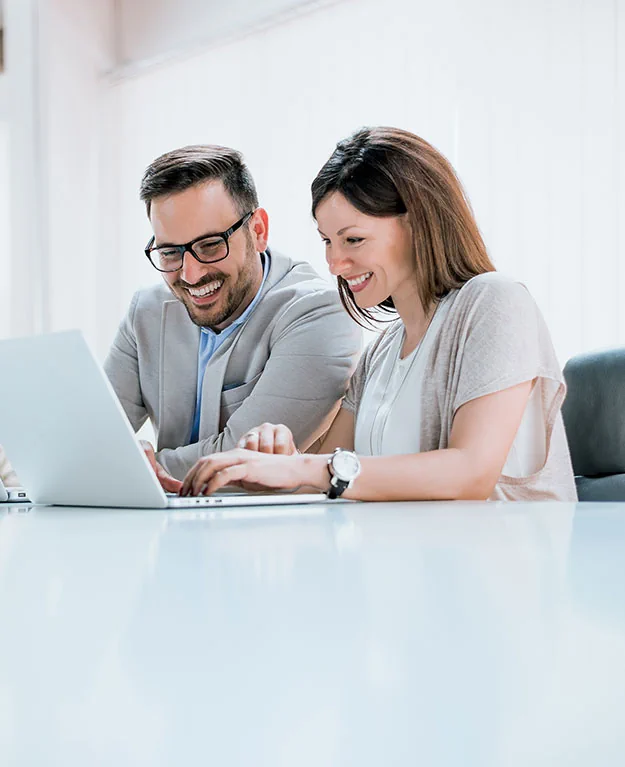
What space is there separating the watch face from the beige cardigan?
26 centimetres

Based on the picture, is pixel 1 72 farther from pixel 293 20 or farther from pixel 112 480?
pixel 112 480

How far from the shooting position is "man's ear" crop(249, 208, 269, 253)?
2.10 meters

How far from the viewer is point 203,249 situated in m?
2.03

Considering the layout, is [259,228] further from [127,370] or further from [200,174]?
[127,370]

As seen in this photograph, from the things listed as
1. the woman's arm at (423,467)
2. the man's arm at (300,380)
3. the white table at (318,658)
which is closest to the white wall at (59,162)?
the man's arm at (300,380)

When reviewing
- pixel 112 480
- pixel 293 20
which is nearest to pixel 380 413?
pixel 112 480

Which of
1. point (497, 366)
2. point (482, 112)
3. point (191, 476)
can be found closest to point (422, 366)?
point (497, 366)

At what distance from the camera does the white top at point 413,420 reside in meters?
1.50

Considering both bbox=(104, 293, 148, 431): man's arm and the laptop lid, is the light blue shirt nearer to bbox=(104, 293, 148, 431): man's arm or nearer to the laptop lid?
bbox=(104, 293, 148, 431): man's arm

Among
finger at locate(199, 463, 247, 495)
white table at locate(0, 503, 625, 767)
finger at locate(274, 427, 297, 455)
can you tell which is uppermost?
white table at locate(0, 503, 625, 767)

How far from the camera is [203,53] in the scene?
4109mm

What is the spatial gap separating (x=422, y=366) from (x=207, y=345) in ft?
2.37

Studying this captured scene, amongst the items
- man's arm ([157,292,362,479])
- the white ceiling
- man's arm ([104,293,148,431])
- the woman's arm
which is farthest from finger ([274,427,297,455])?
the white ceiling

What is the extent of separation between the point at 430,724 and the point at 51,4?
470cm
